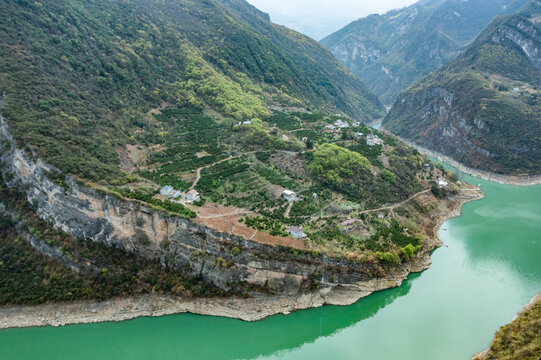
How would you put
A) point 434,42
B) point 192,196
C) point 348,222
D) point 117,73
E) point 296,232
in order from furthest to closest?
point 434,42
point 117,73
point 348,222
point 192,196
point 296,232

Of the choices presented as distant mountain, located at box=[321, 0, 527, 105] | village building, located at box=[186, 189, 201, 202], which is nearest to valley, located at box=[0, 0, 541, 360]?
village building, located at box=[186, 189, 201, 202]

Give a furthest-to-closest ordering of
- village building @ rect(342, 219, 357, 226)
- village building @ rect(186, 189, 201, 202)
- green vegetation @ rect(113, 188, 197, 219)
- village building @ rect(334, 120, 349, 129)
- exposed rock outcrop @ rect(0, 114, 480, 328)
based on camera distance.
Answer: village building @ rect(334, 120, 349, 129) < village building @ rect(342, 219, 357, 226) < village building @ rect(186, 189, 201, 202) < green vegetation @ rect(113, 188, 197, 219) < exposed rock outcrop @ rect(0, 114, 480, 328)

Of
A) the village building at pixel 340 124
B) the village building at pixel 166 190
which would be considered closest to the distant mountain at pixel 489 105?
the village building at pixel 340 124

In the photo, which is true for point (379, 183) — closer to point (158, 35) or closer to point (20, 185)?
point (20, 185)

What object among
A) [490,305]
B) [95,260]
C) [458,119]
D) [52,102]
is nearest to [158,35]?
[52,102]

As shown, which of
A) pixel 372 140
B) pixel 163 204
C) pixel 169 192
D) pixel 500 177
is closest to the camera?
pixel 163 204

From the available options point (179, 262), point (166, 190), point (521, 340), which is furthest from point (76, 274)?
point (521, 340)

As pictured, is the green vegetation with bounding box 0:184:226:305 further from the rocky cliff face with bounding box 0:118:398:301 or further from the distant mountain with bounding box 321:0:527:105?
the distant mountain with bounding box 321:0:527:105

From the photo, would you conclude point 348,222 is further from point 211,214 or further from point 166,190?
point 166,190
